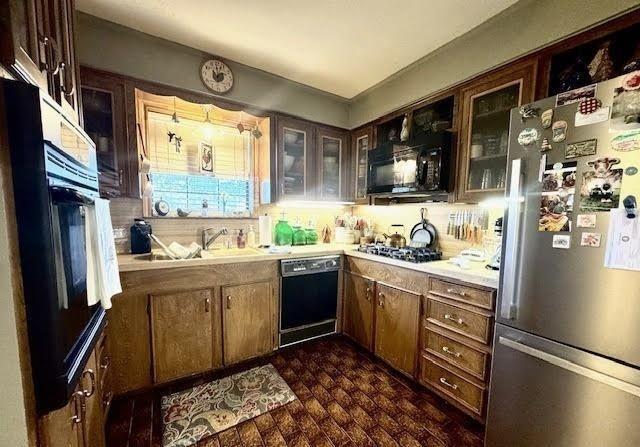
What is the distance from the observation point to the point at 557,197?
1115 millimetres

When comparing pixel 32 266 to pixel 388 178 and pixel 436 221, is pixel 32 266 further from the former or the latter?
pixel 436 221

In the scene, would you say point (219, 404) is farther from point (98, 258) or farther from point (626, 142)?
point (626, 142)

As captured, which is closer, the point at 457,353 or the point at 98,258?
the point at 98,258

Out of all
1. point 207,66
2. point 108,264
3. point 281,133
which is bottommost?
point 108,264

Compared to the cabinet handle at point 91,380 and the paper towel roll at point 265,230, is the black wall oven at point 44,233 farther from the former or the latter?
the paper towel roll at point 265,230

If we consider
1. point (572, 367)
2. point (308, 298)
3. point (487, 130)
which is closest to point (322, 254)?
point (308, 298)

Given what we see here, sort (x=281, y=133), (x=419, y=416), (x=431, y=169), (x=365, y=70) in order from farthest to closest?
1. (x=281, y=133)
2. (x=365, y=70)
3. (x=431, y=169)
4. (x=419, y=416)

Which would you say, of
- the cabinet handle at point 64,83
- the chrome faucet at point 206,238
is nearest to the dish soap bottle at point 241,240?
the chrome faucet at point 206,238

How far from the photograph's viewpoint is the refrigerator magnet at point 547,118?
1.14 metres

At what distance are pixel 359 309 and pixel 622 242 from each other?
5.92ft

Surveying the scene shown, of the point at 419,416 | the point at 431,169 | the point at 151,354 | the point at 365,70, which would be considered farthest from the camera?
the point at 365,70

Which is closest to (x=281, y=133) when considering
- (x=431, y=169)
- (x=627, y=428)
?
(x=431, y=169)

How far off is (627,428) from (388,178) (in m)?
1.98

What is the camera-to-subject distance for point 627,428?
37.8 inches
